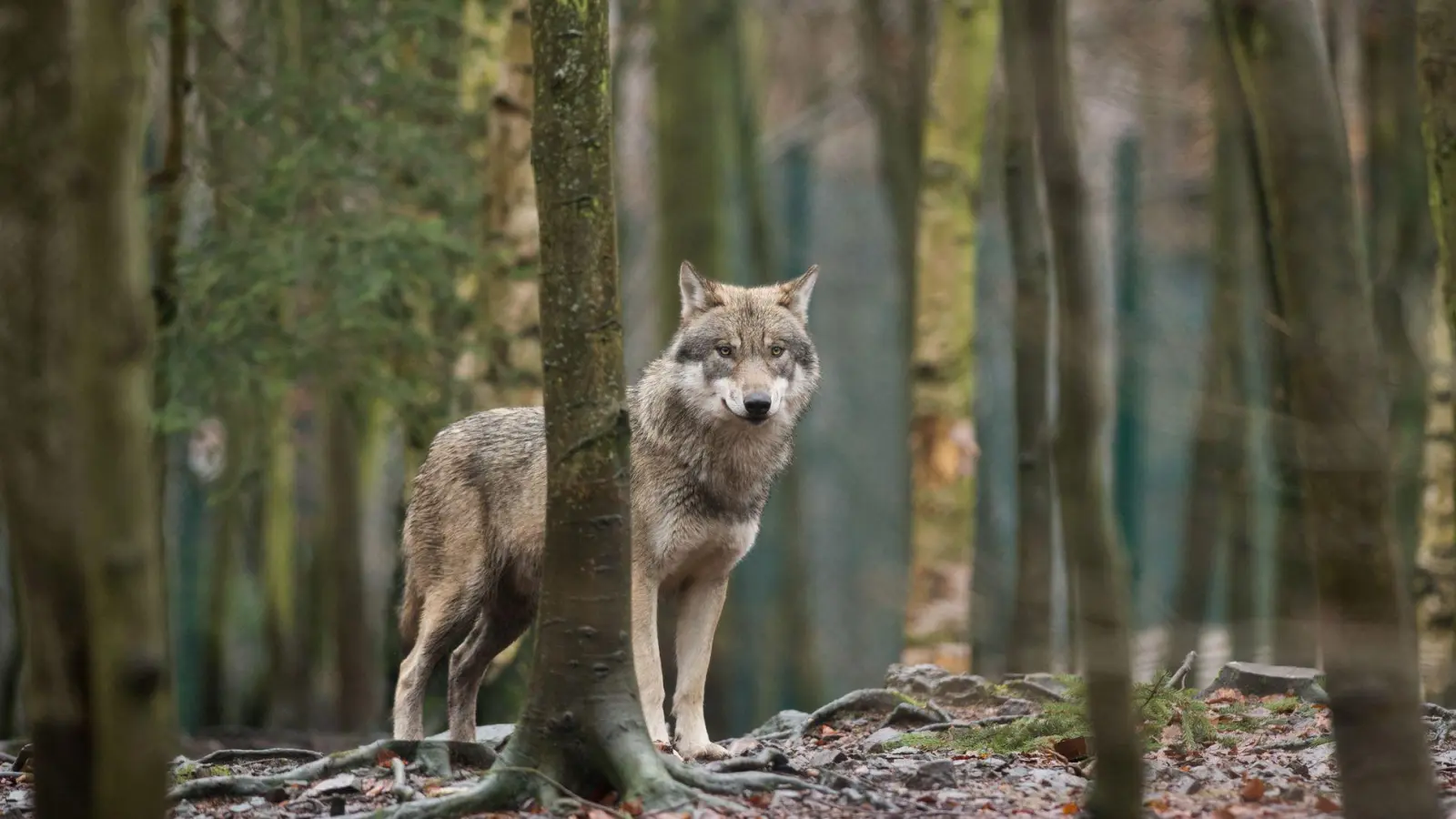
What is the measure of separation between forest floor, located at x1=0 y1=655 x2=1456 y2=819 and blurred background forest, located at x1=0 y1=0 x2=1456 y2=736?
1.28 m

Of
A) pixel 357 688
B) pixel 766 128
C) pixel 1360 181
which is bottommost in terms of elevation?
pixel 357 688

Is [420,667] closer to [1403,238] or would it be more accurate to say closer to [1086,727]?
[1086,727]

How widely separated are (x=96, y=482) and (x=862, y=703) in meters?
4.70

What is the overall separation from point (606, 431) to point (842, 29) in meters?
17.9

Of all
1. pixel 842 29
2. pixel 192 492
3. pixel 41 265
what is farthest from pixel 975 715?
pixel 192 492

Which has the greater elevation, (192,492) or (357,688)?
(192,492)

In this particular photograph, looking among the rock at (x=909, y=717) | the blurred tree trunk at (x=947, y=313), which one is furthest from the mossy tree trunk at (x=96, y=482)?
the blurred tree trunk at (x=947, y=313)

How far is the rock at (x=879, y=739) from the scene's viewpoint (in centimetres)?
680

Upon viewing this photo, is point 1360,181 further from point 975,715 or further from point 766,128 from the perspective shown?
point 975,715

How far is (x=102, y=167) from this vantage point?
3850mm

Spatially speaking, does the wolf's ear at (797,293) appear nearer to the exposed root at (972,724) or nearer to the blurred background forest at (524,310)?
the blurred background forest at (524,310)

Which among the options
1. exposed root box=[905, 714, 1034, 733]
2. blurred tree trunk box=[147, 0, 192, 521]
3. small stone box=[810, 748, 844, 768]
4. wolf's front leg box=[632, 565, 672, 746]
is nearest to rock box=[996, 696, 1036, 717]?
exposed root box=[905, 714, 1034, 733]

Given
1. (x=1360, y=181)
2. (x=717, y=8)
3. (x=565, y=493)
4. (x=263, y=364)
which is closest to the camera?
(x=565, y=493)

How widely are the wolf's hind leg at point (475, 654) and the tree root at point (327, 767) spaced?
4.56 feet
